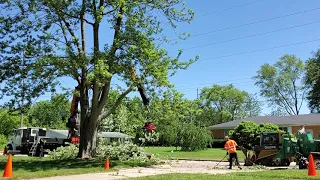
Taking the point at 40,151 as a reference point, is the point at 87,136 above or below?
above

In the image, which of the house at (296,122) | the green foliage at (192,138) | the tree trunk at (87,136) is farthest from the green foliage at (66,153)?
the house at (296,122)

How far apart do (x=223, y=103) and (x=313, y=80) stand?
30.5 meters

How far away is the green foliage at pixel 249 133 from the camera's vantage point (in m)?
39.7

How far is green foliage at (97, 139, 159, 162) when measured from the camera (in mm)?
24625

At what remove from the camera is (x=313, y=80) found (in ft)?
222

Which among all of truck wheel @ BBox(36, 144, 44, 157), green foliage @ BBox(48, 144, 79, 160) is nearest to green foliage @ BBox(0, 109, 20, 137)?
truck wheel @ BBox(36, 144, 44, 157)

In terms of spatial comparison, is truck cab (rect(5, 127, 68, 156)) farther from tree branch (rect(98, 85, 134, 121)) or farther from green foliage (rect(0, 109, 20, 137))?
green foliage (rect(0, 109, 20, 137))

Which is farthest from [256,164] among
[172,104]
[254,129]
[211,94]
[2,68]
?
[211,94]

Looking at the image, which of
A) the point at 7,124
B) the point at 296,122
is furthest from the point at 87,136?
the point at 7,124

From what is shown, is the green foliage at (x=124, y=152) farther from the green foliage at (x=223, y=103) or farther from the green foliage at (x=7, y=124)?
the green foliage at (x=223, y=103)

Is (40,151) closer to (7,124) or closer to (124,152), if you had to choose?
(124,152)

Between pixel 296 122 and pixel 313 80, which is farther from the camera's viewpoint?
pixel 313 80

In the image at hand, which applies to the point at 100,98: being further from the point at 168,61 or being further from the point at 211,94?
the point at 211,94

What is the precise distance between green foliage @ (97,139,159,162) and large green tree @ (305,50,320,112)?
4857 centimetres
